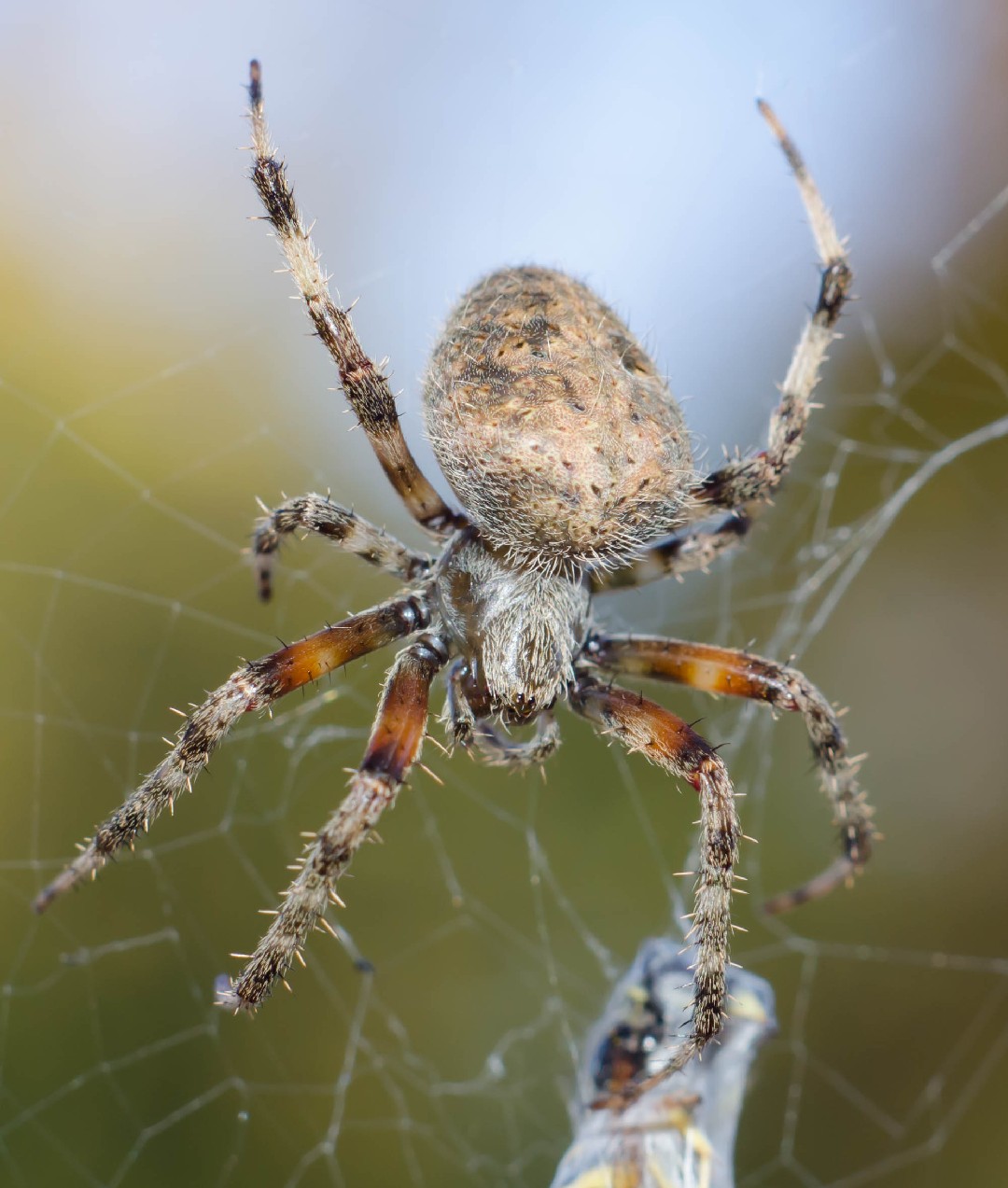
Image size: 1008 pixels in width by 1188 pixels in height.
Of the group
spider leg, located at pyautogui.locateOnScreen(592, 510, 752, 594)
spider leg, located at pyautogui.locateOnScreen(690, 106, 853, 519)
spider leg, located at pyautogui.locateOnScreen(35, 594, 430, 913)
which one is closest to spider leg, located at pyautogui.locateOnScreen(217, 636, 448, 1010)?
spider leg, located at pyautogui.locateOnScreen(35, 594, 430, 913)

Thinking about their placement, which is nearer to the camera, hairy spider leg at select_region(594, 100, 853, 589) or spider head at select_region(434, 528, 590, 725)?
spider head at select_region(434, 528, 590, 725)

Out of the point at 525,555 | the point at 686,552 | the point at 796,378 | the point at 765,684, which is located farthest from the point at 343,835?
the point at 796,378

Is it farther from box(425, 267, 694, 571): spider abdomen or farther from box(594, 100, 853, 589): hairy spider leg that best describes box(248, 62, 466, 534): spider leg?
box(594, 100, 853, 589): hairy spider leg

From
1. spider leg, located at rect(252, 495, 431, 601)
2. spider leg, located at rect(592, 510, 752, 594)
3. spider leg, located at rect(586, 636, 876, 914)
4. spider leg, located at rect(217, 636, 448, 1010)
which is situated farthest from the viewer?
spider leg, located at rect(592, 510, 752, 594)

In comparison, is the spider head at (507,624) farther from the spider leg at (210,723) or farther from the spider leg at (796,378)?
the spider leg at (796,378)

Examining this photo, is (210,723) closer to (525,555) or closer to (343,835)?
(343,835)

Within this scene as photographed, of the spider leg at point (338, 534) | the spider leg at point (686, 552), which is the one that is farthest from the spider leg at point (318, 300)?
the spider leg at point (686, 552)
